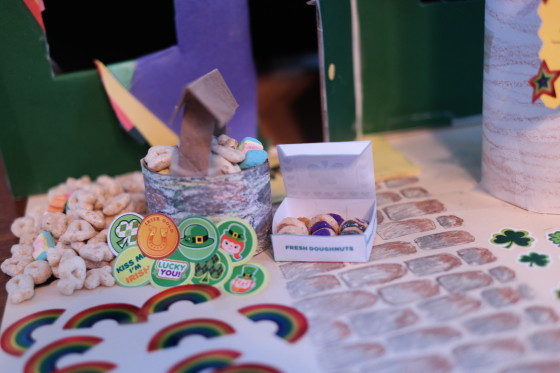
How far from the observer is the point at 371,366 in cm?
125

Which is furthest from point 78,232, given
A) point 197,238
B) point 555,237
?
point 555,237

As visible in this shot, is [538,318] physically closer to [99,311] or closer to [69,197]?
[99,311]

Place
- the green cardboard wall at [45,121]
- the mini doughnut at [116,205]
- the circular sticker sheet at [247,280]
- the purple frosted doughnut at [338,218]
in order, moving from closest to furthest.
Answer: the circular sticker sheet at [247,280] → the purple frosted doughnut at [338,218] → the mini doughnut at [116,205] → the green cardboard wall at [45,121]

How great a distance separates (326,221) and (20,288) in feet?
2.72

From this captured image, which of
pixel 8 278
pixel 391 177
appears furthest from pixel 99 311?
pixel 391 177

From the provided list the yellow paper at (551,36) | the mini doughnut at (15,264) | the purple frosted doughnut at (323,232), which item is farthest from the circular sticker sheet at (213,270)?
the yellow paper at (551,36)

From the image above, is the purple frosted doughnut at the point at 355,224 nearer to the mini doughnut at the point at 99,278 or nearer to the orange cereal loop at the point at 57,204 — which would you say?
the mini doughnut at the point at 99,278

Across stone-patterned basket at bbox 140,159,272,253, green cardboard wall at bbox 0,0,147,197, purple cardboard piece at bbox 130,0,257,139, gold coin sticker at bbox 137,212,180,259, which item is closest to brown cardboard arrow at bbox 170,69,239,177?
stone-patterned basket at bbox 140,159,272,253

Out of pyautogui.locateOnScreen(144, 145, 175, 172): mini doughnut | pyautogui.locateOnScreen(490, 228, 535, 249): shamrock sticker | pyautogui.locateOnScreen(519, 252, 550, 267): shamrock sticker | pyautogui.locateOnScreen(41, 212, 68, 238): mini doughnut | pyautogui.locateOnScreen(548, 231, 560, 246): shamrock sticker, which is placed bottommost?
pyautogui.locateOnScreen(519, 252, 550, 267): shamrock sticker

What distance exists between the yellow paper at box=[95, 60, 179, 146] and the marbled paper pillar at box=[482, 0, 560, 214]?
115 centimetres

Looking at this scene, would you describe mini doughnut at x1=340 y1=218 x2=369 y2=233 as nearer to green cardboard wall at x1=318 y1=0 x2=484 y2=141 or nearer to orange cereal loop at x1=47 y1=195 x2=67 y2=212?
green cardboard wall at x1=318 y1=0 x2=484 y2=141

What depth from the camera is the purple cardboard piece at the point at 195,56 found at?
7.36 ft

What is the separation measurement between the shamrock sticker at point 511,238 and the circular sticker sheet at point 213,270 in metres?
0.73

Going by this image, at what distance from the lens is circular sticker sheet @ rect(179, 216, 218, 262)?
63.4 inches
